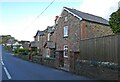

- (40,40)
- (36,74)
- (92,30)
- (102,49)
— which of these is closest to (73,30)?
(92,30)

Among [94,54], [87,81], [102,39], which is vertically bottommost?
[87,81]

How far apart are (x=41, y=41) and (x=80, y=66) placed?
35.2m

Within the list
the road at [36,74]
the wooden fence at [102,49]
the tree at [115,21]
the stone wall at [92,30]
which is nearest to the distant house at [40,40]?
the stone wall at [92,30]

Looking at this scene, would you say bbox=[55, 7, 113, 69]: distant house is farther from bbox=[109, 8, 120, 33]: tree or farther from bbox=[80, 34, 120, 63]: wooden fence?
bbox=[80, 34, 120, 63]: wooden fence

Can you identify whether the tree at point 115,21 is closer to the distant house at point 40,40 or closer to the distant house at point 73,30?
the distant house at point 73,30

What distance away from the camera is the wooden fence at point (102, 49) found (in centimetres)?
1391

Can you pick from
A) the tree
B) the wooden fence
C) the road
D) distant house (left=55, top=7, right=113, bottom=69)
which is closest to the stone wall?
distant house (left=55, top=7, right=113, bottom=69)

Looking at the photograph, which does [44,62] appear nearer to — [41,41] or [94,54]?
[94,54]

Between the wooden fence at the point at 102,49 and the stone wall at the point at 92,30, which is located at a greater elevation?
the stone wall at the point at 92,30

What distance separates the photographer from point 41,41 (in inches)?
2092

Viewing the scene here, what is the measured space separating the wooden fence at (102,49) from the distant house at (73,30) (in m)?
6.16

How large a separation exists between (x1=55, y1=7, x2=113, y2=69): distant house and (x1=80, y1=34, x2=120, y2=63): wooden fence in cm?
616

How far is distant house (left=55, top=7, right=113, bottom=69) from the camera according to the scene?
26.3 m

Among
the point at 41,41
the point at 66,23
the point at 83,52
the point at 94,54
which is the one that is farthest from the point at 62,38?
the point at 41,41
